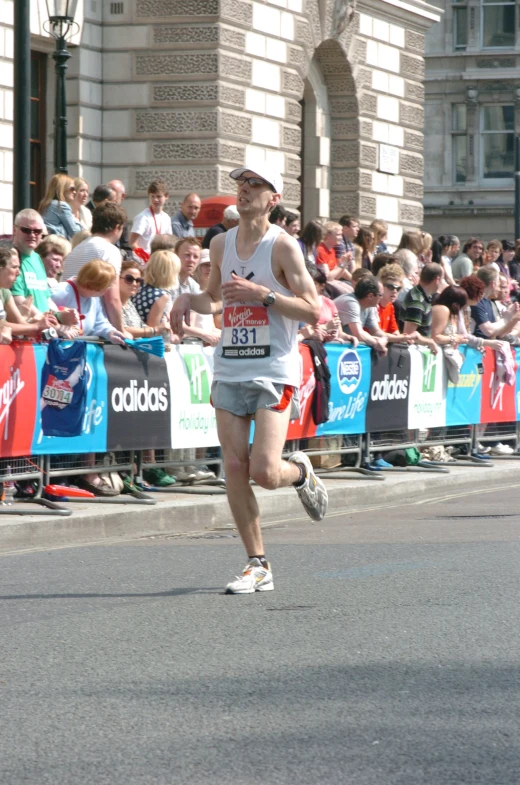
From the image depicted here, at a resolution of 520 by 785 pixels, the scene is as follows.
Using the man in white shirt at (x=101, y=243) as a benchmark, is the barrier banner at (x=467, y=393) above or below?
below

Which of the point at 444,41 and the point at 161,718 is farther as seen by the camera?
the point at 444,41

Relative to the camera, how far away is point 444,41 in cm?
5534

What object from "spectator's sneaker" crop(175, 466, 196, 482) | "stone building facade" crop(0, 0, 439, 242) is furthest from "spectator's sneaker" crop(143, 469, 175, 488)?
"stone building facade" crop(0, 0, 439, 242)

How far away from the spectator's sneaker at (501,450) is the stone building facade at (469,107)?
122 ft

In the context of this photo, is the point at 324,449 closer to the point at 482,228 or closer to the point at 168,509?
the point at 168,509

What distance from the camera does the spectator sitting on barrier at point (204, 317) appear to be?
499 inches

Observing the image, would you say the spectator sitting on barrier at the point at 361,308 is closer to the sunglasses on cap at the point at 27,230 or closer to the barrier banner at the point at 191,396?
the barrier banner at the point at 191,396


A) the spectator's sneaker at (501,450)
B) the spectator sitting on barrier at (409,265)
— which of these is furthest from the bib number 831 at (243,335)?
the spectator's sneaker at (501,450)

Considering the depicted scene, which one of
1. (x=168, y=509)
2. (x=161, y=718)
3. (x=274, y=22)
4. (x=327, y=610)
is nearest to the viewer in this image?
(x=161, y=718)

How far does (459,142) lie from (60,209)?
43301 mm

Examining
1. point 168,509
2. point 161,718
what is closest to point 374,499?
point 168,509

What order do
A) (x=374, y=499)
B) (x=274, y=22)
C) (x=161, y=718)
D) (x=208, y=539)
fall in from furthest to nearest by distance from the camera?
(x=274, y=22) → (x=374, y=499) → (x=208, y=539) → (x=161, y=718)

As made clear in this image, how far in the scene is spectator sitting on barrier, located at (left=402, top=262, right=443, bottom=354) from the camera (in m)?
15.5

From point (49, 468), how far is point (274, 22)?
14389mm
